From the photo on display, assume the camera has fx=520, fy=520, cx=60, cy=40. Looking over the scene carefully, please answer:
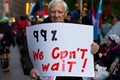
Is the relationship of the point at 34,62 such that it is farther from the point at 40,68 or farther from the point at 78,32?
the point at 78,32

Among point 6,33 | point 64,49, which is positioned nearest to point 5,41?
point 6,33

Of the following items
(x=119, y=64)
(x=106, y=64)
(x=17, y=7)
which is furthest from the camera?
(x=17, y=7)

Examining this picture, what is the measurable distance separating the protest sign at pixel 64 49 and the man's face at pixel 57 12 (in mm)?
55

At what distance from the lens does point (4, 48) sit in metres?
15.4

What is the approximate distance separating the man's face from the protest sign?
6cm

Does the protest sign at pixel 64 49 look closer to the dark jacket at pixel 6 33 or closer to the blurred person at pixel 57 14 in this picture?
the blurred person at pixel 57 14

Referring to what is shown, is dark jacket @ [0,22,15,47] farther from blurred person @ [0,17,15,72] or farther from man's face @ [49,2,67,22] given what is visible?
man's face @ [49,2,67,22]

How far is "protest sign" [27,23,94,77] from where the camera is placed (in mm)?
4750

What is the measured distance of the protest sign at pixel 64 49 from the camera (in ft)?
15.6

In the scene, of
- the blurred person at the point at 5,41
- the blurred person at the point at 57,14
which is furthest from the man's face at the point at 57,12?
the blurred person at the point at 5,41

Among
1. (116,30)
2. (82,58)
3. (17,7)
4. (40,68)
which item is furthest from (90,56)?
(17,7)

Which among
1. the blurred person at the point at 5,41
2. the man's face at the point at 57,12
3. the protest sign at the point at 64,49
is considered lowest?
the blurred person at the point at 5,41

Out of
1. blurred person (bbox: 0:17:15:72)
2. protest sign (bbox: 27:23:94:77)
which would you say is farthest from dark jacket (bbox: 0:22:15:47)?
protest sign (bbox: 27:23:94:77)

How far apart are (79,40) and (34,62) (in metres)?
0.47
